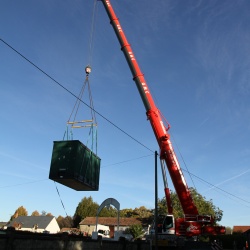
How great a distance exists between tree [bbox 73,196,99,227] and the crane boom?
59850 mm

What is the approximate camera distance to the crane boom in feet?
59.2

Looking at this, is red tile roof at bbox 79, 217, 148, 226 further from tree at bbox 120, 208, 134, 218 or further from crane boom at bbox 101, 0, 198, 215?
crane boom at bbox 101, 0, 198, 215

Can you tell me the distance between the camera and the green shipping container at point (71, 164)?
14.5 metres

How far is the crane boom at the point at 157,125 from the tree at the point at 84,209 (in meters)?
59.9

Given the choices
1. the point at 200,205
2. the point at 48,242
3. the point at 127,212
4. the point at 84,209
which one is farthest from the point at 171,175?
the point at 127,212

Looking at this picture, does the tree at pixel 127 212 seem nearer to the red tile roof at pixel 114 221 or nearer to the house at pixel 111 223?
the red tile roof at pixel 114 221

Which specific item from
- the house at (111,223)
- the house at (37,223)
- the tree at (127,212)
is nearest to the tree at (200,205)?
the house at (111,223)

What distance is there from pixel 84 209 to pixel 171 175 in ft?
201

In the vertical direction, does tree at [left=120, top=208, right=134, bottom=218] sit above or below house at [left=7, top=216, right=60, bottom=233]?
above

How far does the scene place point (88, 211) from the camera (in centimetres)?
7569

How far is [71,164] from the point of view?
14484mm

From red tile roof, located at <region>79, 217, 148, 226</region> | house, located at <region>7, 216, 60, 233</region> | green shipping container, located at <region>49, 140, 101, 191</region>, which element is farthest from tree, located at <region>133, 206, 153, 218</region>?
green shipping container, located at <region>49, 140, 101, 191</region>

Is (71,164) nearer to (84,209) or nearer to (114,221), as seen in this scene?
(114,221)

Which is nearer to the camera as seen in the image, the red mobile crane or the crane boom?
the red mobile crane
